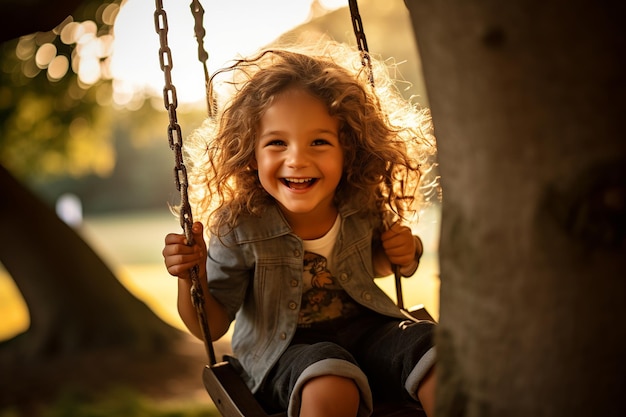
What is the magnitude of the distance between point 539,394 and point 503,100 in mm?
357

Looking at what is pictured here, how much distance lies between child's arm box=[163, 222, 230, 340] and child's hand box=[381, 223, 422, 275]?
46cm

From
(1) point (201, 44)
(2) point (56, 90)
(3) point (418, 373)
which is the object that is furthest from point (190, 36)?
(2) point (56, 90)

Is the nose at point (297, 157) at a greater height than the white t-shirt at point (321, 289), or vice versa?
the nose at point (297, 157)

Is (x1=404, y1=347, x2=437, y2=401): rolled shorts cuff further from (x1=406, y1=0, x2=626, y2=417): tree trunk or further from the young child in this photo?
(x1=406, y1=0, x2=626, y2=417): tree trunk

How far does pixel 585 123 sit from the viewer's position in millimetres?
820

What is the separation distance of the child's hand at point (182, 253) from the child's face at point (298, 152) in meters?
0.21

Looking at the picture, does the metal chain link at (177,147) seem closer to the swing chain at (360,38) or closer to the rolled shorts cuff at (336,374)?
the rolled shorts cuff at (336,374)

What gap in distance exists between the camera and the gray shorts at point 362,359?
153cm

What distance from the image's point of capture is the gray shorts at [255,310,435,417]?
153 centimetres

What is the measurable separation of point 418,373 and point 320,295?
14.9 inches

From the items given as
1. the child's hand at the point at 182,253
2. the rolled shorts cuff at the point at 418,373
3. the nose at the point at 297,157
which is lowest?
the rolled shorts cuff at the point at 418,373

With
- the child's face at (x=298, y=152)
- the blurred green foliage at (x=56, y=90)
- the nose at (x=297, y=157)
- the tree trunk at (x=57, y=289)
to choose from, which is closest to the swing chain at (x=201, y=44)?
the child's face at (x=298, y=152)

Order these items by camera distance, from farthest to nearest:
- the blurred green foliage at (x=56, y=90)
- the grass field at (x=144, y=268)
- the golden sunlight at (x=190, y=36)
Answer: the grass field at (x=144, y=268) < the blurred green foliage at (x=56, y=90) < the golden sunlight at (x=190, y=36)

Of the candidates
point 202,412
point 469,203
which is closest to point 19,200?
point 202,412
